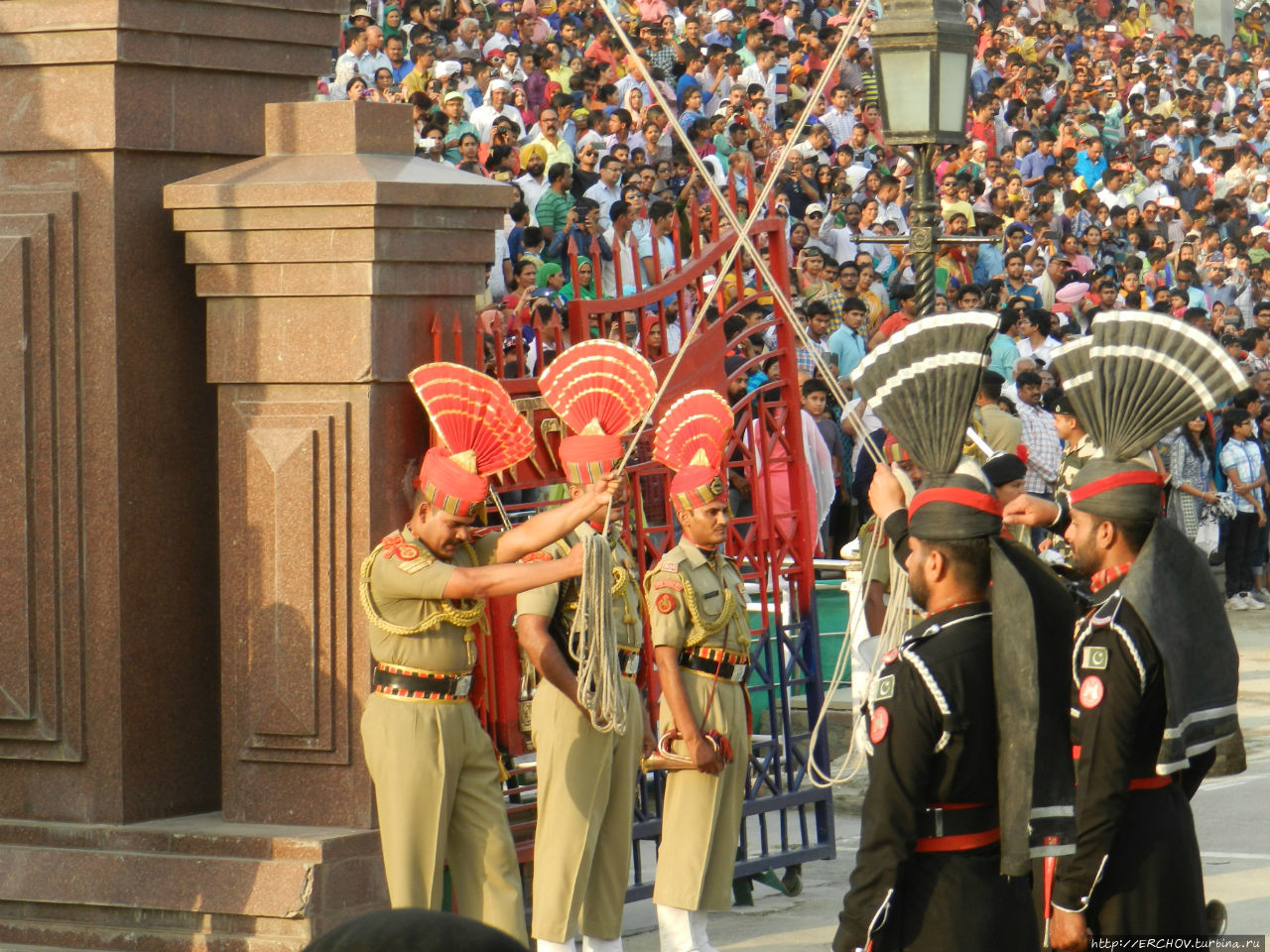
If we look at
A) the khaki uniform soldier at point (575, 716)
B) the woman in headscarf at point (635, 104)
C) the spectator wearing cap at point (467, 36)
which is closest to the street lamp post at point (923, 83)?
the khaki uniform soldier at point (575, 716)

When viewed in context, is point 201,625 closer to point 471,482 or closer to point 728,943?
point 471,482

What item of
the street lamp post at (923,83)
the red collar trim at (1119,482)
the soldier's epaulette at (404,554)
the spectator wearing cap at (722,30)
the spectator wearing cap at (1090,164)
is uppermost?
the spectator wearing cap at (722,30)

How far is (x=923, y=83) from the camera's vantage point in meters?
8.90

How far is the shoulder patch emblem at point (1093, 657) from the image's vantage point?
5.03 metres

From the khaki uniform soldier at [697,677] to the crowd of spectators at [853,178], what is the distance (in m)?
2.31

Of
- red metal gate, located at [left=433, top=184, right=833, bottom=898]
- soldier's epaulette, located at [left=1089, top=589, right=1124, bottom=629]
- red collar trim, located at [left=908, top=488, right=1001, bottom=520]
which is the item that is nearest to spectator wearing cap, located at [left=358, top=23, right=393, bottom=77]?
red metal gate, located at [left=433, top=184, right=833, bottom=898]

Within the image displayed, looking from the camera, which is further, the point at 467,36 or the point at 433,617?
the point at 467,36

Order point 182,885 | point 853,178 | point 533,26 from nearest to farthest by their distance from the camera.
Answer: point 182,885
point 853,178
point 533,26

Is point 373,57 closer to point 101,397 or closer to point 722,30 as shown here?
point 722,30

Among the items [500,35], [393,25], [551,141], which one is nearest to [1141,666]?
[551,141]

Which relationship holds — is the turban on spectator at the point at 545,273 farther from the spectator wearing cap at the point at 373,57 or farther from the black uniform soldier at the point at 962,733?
the black uniform soldier at the point at 962,733

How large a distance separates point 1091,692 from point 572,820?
2.01 m

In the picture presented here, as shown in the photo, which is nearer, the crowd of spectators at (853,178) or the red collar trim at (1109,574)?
the red collar trim at (1109,574)

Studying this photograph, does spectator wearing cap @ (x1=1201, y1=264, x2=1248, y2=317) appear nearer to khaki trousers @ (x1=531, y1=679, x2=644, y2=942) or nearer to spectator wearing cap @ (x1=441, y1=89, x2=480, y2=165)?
spectator wearing cap @ (x1=441, y1=89, x2=480, y2=165)
